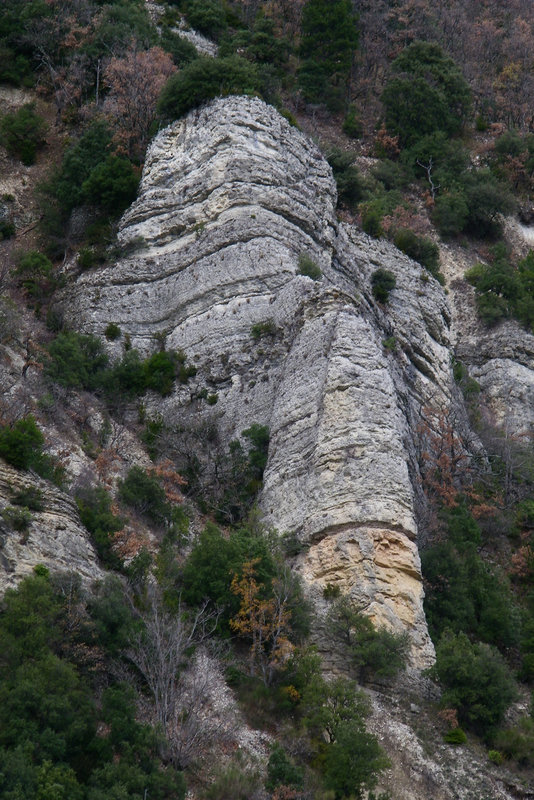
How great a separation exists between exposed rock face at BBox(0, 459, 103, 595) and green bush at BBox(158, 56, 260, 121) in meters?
22.6

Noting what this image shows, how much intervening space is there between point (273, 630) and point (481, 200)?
108 ft

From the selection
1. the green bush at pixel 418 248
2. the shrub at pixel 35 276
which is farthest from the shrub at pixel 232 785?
the green bush at pixel 418 248

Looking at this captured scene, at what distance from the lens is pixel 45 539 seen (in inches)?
841

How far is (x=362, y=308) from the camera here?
3281cm

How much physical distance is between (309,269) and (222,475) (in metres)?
8.16

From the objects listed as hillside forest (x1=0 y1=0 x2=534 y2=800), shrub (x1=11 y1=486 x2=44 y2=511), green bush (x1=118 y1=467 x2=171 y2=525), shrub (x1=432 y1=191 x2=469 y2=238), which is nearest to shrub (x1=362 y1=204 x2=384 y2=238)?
hillside forest (x1=0 y1=0 x2=534 y2=800)

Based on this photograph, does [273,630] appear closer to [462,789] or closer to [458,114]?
[462,789]

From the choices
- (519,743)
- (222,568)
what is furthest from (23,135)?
(519,743)

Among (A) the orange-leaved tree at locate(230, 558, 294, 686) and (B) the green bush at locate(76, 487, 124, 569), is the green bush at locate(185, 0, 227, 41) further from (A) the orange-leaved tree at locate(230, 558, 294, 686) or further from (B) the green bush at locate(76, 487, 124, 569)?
(A) the orange-leaved tree at locate(230, 558, 294, 686)

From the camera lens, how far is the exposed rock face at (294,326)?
80.1 ft

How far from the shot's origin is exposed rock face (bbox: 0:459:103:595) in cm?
2027

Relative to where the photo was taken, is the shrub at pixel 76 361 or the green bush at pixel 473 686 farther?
the shrub at pixel 76 361

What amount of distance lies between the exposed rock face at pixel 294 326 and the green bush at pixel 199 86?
0.92 meters

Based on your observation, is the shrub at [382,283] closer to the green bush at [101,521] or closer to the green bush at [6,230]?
the green bush at [6,230]
